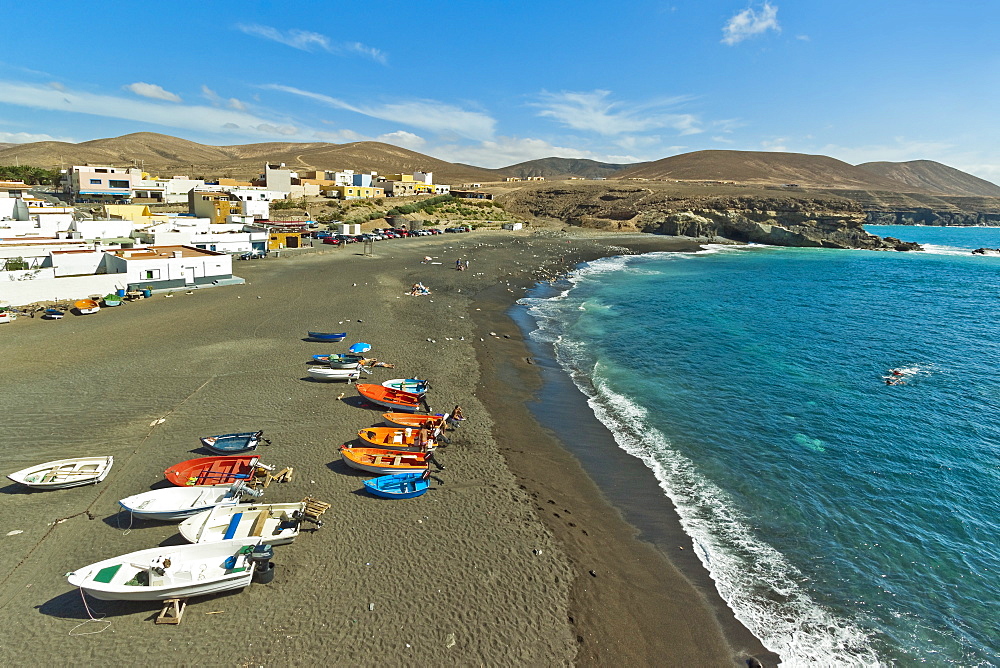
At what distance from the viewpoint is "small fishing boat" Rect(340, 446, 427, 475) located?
14742mm

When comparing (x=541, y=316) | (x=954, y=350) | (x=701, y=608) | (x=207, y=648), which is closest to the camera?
(x=207, y=648)

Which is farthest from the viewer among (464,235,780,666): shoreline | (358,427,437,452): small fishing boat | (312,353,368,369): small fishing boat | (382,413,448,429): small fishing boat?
(312,353,368,369): small fishing boat

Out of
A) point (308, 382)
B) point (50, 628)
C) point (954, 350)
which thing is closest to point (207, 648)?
point (50, 628)

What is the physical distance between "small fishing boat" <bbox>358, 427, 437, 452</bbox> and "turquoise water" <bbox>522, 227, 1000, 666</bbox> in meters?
7.73

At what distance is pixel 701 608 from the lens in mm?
11172

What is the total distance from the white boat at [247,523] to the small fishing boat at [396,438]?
380 cm

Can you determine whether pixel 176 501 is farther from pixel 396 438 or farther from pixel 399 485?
pixel 396 438

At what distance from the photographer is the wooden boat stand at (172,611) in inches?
380

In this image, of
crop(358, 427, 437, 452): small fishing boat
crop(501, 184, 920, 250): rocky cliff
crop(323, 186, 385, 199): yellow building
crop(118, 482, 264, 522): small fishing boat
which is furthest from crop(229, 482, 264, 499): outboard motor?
crop(501, 184, 920, 250): rocky cliff

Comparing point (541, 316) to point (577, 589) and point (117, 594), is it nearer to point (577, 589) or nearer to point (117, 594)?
point (577, 589)

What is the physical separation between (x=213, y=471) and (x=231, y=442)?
4.72ft

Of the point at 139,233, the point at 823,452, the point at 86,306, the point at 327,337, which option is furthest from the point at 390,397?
the point at 139,233

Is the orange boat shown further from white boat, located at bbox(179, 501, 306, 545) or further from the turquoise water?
the turquoise water

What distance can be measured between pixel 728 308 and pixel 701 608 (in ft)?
115
